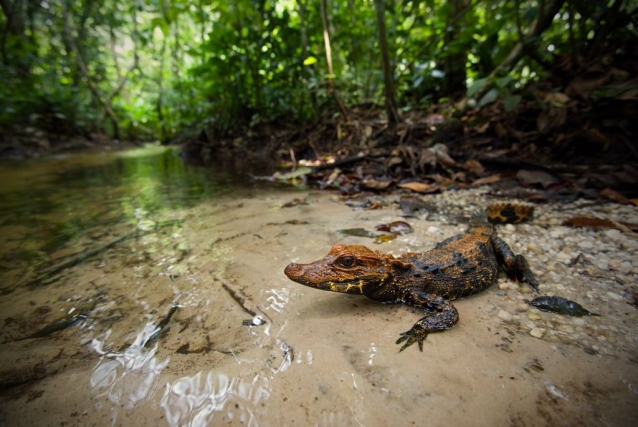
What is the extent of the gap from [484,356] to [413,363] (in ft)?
1.32

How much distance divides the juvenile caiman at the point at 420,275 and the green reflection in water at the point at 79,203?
8.76ft

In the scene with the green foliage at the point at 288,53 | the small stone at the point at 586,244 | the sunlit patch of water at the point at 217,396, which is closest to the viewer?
the sunlit patch of water at the point at 217,396

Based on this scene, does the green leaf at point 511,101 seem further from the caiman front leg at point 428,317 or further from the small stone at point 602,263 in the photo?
the caiman front leg at point 428,317

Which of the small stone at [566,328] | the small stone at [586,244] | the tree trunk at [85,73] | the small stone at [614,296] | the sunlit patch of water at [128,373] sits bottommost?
the small stone at [566,328]

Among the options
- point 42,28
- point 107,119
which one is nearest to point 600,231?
point 107,119

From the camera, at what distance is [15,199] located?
5.16 m

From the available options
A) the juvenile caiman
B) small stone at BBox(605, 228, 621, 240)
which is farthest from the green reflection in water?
small stone at BBox(605, 228, 621, 240)

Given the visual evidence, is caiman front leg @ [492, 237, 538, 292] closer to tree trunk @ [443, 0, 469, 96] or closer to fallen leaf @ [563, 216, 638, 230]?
fallen leaf @ [563, 216, 638, 230]

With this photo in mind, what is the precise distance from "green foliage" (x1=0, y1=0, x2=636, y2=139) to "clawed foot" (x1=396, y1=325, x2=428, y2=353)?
4011 millimetres

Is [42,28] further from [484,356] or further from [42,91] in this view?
[484,356]

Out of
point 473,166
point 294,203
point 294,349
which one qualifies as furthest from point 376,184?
point 294,349

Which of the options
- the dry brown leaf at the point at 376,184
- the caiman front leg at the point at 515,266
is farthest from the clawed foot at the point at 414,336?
the dry brown leaf at the point at 376,184

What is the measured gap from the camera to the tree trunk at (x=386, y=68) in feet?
16.7

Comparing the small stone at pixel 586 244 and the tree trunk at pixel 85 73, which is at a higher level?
the tree trunk at pixel 85 73
